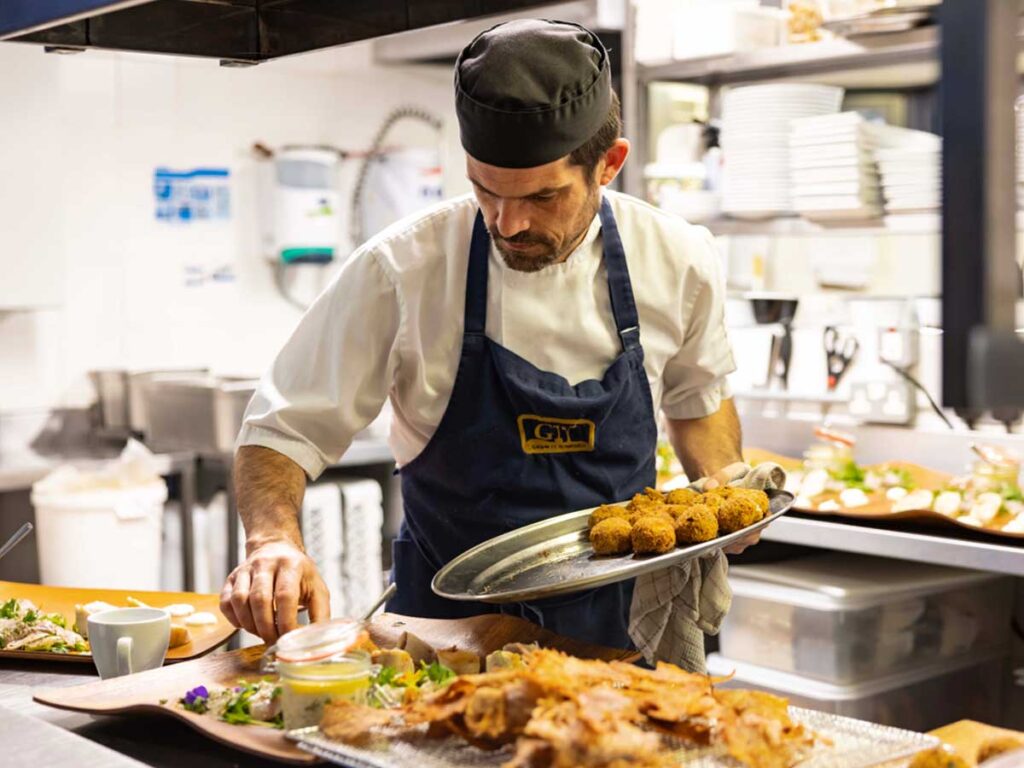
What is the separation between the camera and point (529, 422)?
2.25m

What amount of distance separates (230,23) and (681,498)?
3.45 feet

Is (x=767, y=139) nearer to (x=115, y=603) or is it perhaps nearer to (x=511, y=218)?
(x=511, y=218)

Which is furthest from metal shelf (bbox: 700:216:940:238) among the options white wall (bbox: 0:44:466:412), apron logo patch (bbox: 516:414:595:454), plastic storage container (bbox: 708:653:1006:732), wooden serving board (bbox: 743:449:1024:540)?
white wall (bbox: 0:44:466:412)

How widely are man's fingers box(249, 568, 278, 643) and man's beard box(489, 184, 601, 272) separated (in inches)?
25.8

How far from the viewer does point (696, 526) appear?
1927 mm

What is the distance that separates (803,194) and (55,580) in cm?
275

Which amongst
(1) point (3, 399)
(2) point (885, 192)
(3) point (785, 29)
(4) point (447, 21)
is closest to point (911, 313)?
(2) point (885, 192)

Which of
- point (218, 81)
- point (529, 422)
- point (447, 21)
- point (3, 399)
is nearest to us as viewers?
point (447, 21)

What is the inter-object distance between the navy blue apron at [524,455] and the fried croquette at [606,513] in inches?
6.7

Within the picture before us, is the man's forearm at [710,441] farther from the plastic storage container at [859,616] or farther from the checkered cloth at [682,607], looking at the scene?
the plastic storage container at [859,616]

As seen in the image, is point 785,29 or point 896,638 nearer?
point 896,638

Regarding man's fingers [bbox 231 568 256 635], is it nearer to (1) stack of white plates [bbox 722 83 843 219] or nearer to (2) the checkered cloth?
(2) the checkered cloth

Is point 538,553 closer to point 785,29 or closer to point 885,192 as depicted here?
point 885,192

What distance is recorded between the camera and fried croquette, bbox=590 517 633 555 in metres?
1.95
